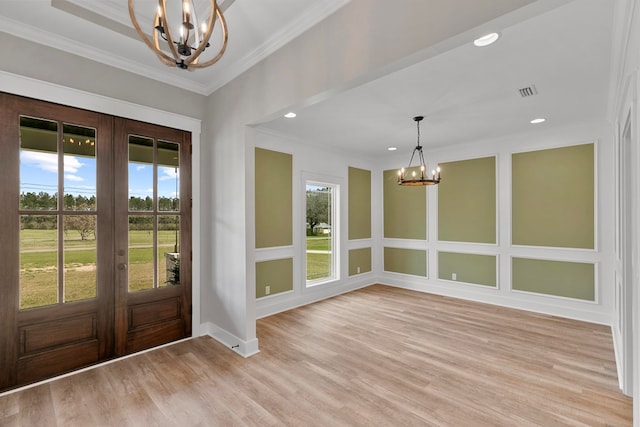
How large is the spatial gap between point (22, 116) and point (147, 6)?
4.85ft

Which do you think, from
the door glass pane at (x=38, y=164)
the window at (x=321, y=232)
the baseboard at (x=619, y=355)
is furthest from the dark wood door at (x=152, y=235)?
the baseboard at (x=619, y=355)

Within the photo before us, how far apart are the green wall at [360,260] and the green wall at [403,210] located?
2.16ft

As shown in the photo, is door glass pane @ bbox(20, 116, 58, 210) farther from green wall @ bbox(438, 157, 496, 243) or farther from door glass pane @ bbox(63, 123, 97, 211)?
green wall @ bbox(438, 157, 496, 243)

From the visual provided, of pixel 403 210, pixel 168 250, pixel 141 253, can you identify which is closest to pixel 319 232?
pixel 403 210

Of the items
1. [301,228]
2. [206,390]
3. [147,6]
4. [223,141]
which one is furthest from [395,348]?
[147,6]

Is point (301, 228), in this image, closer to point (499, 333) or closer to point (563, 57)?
point (499, 333)

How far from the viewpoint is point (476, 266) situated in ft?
17.7

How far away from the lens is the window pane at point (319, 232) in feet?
18.4

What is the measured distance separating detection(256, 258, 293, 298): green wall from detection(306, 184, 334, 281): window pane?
0.62 metres

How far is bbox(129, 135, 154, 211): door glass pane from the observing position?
3.17 metres

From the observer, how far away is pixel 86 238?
114 inches

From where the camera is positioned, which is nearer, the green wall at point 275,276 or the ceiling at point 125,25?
the ceiling at point 125,25

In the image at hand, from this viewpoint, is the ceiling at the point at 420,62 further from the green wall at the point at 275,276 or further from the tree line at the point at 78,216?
the green wall at the point at 275,276

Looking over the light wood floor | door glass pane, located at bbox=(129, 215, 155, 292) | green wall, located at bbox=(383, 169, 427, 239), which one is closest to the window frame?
green wall, located at bbox=(383, 169, 427, 239)
